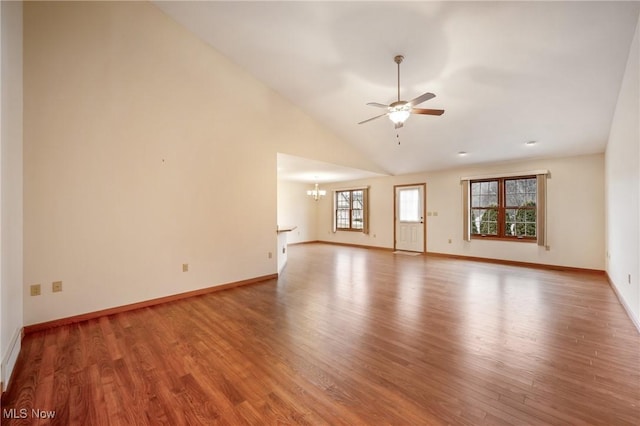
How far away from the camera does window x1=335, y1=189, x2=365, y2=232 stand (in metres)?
9.20

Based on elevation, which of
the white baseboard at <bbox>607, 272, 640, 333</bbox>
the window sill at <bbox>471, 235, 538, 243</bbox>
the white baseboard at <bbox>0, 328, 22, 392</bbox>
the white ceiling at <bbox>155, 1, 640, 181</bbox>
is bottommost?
the white baseboard at <bbox>607, 272, 640, 333</bbox>

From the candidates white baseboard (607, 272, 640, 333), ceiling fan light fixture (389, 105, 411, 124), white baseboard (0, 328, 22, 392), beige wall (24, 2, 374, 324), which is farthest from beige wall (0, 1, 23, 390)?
white baseboard (607, 272, 640, 333)

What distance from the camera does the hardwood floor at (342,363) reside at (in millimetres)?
1593

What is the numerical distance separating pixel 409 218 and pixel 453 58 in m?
5.22

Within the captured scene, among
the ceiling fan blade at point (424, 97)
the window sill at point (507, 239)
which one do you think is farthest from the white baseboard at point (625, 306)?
the ceiling fan blade at point (424, 97)

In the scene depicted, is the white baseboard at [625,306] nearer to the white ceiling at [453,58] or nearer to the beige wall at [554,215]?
the beige wall at [554,215]

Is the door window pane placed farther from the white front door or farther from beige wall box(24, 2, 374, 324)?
beige wall box(24, 2, 374, 324)

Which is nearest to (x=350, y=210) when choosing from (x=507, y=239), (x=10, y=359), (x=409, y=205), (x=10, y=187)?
(x=409, y=205)

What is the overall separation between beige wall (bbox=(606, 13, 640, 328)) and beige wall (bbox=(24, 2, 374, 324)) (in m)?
4.66

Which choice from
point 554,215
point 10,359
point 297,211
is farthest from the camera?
point 297,211

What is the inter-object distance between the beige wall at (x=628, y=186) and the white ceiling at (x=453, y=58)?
30 centimetres

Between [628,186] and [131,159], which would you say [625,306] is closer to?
[628,186]

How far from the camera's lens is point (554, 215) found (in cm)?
560

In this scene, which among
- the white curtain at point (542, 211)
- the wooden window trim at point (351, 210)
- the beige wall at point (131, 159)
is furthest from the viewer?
the wooden window trim at point (351, 210)
